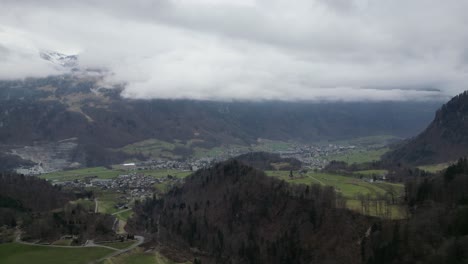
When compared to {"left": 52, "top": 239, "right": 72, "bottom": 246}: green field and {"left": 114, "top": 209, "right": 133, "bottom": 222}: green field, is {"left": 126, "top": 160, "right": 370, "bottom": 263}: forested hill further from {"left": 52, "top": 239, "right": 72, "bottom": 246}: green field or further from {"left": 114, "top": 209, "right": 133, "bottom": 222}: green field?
{"left": 52, "top": 239, "right": 72, "bottom": 246}: green field

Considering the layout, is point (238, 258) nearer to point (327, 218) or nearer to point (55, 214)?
point (327, 218)

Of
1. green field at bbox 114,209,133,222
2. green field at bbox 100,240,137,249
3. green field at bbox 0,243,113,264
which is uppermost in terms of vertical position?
green field at bbox 0,243,113,264

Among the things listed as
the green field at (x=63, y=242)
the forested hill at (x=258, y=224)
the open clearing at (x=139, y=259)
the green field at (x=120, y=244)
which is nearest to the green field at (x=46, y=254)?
the green field at (x=63, y=242)

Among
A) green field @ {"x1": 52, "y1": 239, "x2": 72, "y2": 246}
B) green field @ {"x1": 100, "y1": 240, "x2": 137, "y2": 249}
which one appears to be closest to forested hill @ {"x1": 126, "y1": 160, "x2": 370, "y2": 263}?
green field @ {"x1": 100, "y1": 240, "x2": 137, "y2": 249}

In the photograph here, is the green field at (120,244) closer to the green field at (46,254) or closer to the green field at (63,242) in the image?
the green field at (46,254)

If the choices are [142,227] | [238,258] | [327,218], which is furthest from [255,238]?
[142,227]
